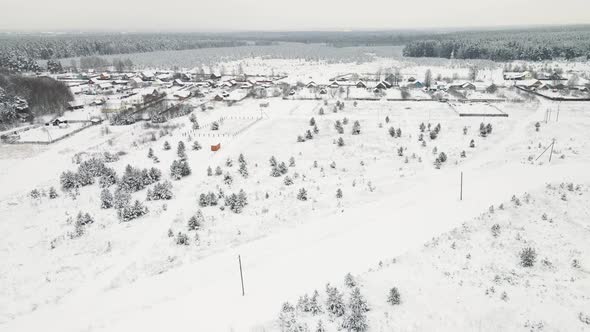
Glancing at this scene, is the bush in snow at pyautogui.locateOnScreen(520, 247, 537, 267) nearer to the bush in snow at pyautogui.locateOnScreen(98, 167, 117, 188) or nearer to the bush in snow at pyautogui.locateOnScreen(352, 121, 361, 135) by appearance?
the bush in snow at pyautogui.locateOnScreen(352, 121, 361, 135)

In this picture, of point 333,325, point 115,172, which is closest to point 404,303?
point 333,325

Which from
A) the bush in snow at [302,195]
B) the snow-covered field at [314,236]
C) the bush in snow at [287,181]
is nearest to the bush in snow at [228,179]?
the snow-covered field at [314,236]

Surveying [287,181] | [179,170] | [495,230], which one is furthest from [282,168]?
[495,230]

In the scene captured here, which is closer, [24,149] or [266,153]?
[266,153]

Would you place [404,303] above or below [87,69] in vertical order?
below

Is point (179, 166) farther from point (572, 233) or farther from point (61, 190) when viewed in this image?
point (572, 233)

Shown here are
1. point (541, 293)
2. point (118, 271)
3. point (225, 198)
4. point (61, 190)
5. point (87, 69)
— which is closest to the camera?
point (541, 293)
